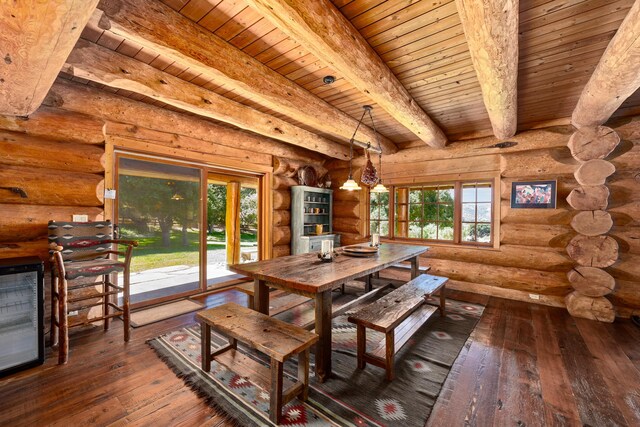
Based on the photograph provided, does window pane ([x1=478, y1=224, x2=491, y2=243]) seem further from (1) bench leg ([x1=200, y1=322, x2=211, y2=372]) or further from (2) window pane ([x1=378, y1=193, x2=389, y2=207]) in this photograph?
(1) bench leg ([x1=200, y1=322, x2=211, y2=372])

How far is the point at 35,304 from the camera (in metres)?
2.30

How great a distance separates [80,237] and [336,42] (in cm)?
309

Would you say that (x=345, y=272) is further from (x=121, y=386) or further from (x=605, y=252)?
(x=605, y=252)

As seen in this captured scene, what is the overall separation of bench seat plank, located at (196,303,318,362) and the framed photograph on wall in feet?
13.3

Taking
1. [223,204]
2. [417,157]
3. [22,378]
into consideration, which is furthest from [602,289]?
[223,204]

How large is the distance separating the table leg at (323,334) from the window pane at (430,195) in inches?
146

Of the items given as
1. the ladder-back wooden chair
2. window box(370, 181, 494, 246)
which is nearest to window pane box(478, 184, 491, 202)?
window box(370, 181, 494, 246)

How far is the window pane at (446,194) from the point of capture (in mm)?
4973

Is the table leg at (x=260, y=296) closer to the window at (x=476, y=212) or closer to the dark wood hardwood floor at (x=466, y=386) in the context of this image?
the dark wood hardwood floor at (x=466, y=386)

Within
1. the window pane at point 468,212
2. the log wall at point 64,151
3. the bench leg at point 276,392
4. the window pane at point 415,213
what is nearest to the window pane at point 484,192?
the window pane at point 468,212

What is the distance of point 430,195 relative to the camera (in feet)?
16.9

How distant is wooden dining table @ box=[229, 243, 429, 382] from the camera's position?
2052 mm

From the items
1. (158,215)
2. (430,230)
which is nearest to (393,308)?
(430,230)

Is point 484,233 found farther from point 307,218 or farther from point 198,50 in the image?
point 198,50
